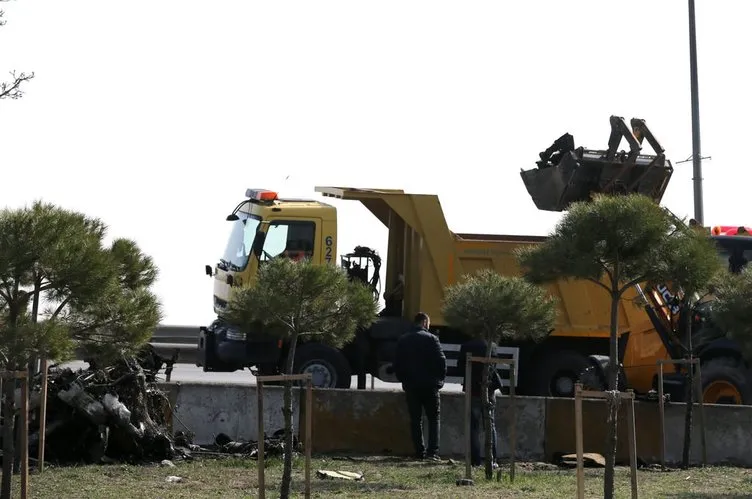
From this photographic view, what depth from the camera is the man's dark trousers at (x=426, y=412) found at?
51.3ft

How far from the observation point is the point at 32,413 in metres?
14.0

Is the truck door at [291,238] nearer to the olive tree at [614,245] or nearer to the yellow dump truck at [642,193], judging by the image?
the yellow dump truck at [642,193]

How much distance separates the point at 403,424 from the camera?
16.3 m

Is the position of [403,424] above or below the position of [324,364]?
below

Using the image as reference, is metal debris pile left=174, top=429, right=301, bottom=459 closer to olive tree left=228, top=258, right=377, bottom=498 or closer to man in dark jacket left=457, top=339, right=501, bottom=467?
man in dark jacket left=457, top=339, right=501, bottom=467

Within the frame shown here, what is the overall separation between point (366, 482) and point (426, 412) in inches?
95.4

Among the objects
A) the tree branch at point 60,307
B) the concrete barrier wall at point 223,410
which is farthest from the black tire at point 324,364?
the tree branch at point 60,307

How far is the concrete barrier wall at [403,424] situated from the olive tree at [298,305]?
431 cm

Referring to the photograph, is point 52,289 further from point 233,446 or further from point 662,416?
point 662,416

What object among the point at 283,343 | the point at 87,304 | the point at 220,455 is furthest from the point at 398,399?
the point at 87,304

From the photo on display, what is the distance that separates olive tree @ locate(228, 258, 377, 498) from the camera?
11.1 m

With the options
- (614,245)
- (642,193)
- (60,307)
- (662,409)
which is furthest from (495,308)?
(642,193)

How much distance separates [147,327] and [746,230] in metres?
13.8

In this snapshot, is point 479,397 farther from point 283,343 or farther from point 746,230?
point 746,230
